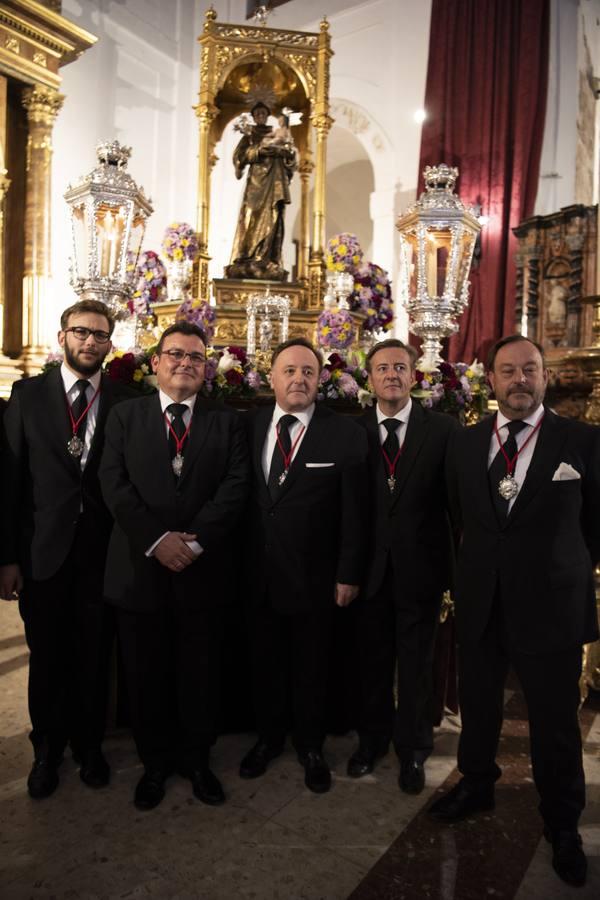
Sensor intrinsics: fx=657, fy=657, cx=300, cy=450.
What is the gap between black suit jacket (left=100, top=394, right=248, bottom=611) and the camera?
2053 millimetres

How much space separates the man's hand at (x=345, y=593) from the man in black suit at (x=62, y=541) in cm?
80

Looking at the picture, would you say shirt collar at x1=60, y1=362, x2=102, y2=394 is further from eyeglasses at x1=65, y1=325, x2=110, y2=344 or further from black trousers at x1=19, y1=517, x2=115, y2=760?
black trousers at x1=19, y1=517, x2=115, y2=760

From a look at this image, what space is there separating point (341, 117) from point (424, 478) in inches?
342

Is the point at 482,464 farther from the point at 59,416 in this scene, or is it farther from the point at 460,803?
the point at 59,416

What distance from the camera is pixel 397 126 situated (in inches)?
349

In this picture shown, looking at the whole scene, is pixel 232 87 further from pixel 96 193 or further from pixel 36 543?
pixel 36 543

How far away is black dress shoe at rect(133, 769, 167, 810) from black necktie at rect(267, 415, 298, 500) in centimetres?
97

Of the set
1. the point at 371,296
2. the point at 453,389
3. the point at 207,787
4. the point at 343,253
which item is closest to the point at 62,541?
the point at 207,787

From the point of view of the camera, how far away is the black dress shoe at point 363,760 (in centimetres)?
229

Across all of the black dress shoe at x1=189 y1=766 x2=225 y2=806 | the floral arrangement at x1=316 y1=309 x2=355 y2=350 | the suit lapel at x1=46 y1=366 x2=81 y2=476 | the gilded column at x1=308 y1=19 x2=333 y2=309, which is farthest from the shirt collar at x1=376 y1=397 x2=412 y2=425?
the gilded column at x1=308 y1=19 x2=333 y2=309

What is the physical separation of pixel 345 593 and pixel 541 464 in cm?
77

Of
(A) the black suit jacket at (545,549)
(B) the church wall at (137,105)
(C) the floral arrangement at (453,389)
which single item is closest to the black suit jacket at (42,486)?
(A) the black suit jacket at (545,549)

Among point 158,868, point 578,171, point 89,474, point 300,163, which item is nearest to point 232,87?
point 300,163

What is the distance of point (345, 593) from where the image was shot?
221 centimetres
